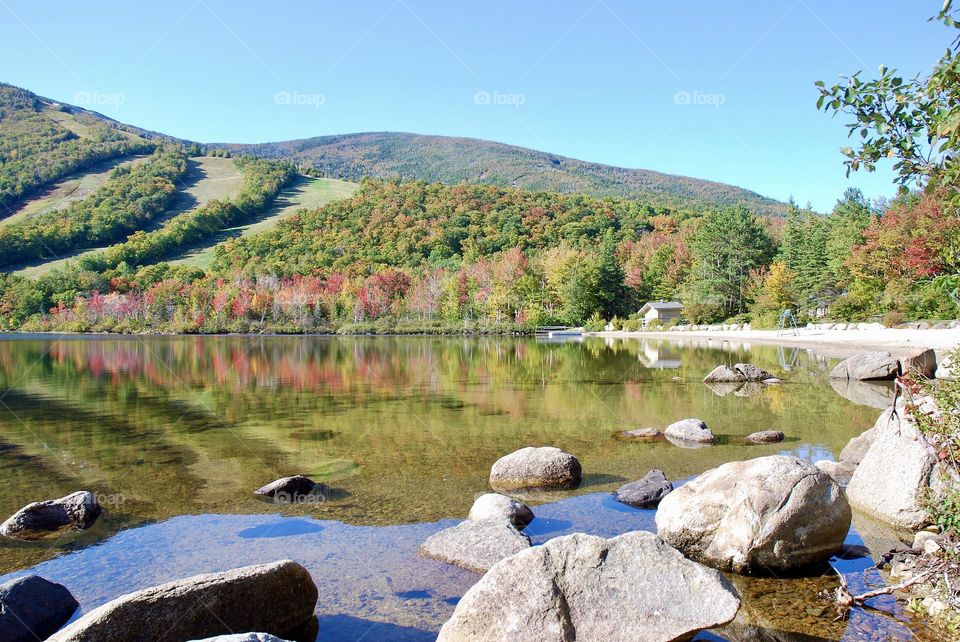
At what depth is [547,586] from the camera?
4824 mm

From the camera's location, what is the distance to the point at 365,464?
11586mm

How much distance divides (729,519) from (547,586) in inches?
113

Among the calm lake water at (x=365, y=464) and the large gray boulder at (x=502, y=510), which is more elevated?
the large gray boulder at (x=502, y=510)

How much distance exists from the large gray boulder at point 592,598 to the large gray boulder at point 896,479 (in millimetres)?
3840

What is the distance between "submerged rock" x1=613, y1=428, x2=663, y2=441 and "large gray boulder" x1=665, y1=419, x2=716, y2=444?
0.80 feet

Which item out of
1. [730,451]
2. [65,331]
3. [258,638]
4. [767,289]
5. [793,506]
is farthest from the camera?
[65,331]

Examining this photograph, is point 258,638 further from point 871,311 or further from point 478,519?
point 871,311

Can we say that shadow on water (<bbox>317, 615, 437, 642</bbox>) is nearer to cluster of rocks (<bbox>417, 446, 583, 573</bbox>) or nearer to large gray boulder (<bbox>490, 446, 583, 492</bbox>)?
cluster of rocks (<bbox>417, 446, 583, 573</bbox>)

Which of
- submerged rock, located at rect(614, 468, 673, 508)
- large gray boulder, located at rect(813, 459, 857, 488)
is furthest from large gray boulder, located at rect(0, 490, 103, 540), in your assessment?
large gray boulder, located at rect(813, 459, 857, 488)

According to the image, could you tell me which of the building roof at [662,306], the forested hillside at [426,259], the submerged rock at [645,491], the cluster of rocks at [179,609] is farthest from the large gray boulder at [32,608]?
the building roof at [662,306]

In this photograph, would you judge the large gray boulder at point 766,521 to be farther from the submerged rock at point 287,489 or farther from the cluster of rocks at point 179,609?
the submerged rock at point 287,489

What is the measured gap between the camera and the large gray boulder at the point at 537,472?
9.90 meters

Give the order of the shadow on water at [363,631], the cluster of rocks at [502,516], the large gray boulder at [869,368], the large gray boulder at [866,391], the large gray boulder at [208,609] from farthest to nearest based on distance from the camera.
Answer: the large gray boulder at [869,368], the large gray boulder at [866,391], the cluster of rocks at [502,516], the shadow on water at [363,631], the large gray boulder at [208,609]

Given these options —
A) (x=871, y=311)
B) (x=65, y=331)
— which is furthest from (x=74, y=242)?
(x=871, y=311)
